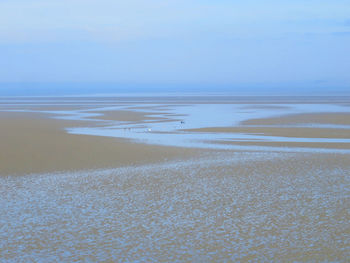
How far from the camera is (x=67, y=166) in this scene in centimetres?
1909

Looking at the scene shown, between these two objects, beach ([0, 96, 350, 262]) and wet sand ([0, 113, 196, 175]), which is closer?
beach ([0, 96, 350, 262])

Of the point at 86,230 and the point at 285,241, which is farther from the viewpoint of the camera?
the point at 86,230

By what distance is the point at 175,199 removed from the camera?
14.1 m

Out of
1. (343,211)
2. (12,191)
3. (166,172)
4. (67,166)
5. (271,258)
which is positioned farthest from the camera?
(67,166)

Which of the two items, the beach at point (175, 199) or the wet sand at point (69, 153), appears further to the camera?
the wet sand at point (69, 153)

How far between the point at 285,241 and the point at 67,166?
429 inches

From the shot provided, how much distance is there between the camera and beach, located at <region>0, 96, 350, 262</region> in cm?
1023

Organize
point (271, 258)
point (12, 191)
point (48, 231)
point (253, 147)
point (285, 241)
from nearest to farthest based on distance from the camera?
point (271, 258), point (285, 241), point (48, 231), point (12, 191), point (253, 147)

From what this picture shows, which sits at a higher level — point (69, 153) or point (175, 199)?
point (69, 153)

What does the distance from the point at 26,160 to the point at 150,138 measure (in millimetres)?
8424

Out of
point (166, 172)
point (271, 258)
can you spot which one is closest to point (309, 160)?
point (166, 172)

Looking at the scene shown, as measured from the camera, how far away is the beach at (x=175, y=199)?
10.2m

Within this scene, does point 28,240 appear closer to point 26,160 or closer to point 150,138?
point 26,160

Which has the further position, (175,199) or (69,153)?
(69,153)
